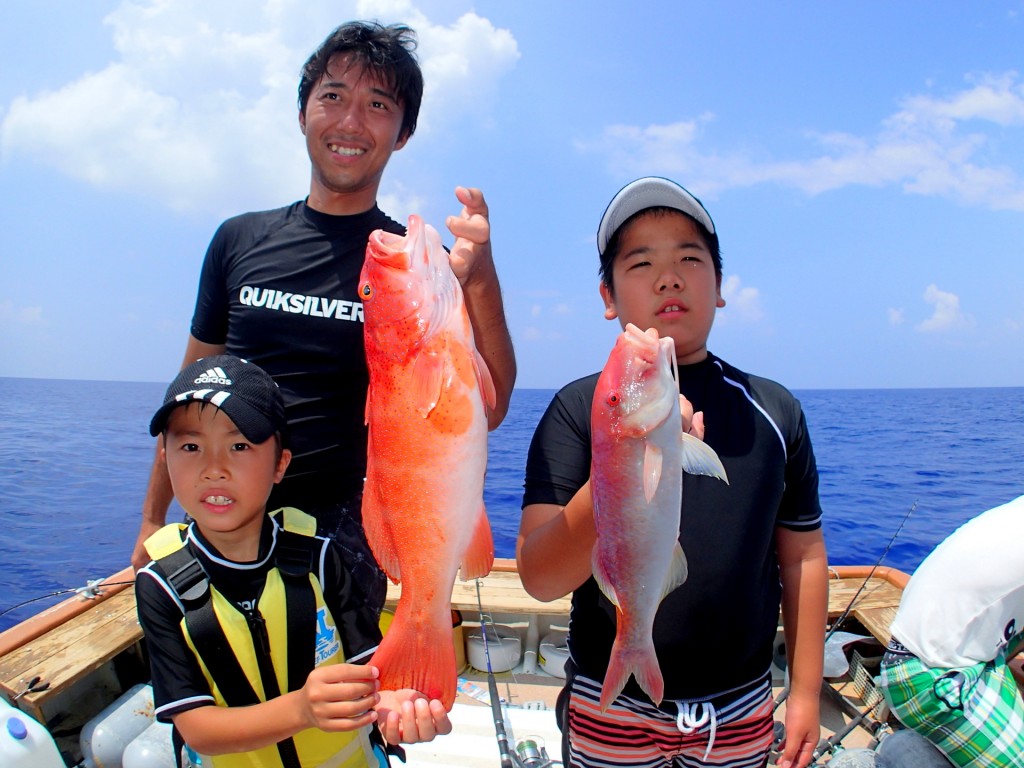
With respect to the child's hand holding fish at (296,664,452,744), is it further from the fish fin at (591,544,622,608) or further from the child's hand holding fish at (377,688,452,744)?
the fish fin at (591,544,622,608)

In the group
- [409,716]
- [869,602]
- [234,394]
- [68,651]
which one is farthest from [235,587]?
[869,602]

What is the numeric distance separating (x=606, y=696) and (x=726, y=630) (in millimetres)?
583

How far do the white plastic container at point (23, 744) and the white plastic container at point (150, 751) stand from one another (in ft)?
1.45

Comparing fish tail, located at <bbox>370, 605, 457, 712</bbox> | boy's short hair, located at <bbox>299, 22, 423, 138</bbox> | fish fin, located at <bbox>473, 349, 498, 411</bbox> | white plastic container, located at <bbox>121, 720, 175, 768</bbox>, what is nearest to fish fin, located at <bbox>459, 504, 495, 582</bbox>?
fish tail, located at <bbox>370, 605, 457, 712</bbox>

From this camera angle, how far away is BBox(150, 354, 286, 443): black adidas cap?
1.97 metres

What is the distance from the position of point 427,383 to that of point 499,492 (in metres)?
17.1

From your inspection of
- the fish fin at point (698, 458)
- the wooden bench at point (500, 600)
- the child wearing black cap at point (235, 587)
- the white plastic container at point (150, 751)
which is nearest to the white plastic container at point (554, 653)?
the wooden bench at point (500, 600)

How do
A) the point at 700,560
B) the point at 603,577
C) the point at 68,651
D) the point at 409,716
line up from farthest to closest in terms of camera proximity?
the point at 68,651 → the point at 700,560 → the point at 603,577 → the point at 409,716

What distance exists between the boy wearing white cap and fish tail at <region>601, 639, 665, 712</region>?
0.34 m

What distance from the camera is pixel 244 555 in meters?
2.12

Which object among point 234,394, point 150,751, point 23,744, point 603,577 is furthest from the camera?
point 150,751

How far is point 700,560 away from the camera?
2123 millimetres

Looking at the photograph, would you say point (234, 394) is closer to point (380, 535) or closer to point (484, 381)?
point (380, 535)

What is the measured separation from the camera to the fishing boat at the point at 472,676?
3539mm
